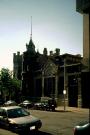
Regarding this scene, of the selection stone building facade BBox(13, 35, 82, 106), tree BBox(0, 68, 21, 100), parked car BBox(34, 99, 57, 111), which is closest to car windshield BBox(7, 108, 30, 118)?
parked car BBox(34, 99, 57, 111)

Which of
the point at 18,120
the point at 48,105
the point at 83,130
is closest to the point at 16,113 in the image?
the point at 18,120

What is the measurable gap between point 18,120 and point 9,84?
5257 cm

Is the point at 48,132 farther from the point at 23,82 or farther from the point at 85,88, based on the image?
the point at 23,82

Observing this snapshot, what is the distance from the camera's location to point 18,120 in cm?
1758

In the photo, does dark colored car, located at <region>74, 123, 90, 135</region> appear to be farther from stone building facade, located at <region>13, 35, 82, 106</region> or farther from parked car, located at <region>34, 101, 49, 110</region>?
stone building facade, located at <region>13, 35, 82, 106</region>

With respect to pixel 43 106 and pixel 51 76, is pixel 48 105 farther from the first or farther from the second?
pixel 51 76

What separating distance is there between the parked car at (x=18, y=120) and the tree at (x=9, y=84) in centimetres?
4997

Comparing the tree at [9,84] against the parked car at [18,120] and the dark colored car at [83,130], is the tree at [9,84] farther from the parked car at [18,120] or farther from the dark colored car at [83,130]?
the dark colored car at [83,130]

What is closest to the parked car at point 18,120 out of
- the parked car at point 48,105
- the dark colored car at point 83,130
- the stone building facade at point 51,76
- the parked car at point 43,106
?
the dark colored car at point 83,130

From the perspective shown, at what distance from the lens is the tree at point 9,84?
6956 cm

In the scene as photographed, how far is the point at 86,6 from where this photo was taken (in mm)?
11656

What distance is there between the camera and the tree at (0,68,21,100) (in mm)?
69562

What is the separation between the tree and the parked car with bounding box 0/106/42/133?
1967 inches

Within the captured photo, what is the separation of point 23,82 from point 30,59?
6747 mm
